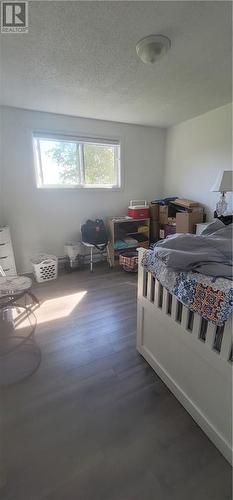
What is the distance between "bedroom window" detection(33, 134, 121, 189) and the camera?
121 inches

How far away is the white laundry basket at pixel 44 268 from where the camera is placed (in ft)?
9.60

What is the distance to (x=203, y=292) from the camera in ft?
3.22

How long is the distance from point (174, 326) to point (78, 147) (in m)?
2.97

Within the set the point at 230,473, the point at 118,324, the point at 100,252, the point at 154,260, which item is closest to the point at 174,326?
the point at 154,260

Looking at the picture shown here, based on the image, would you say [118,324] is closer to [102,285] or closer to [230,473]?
[102,285]

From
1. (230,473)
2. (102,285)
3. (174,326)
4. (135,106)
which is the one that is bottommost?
(230,473)

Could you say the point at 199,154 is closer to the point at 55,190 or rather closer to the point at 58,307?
the point at 55,190

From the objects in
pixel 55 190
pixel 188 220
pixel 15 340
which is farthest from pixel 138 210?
pixel 15 340

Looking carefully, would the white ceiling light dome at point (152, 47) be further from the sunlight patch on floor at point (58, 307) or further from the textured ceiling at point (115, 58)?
the sunlight patch on floor at point (58, 307)

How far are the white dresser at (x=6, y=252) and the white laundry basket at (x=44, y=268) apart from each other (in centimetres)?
28

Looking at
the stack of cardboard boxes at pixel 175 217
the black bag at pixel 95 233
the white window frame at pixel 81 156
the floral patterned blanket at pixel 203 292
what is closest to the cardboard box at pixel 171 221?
the stack of cardboard boxes at pixel 175 217

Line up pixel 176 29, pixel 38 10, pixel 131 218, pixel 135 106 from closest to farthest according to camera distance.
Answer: pixel 38 10
pixel 176 29
pixel 135 106
pixel 131 218

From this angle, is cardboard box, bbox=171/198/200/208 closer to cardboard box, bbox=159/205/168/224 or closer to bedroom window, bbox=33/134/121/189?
cardboard box, bbox=159/205/168/224

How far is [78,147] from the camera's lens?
3252 mm
